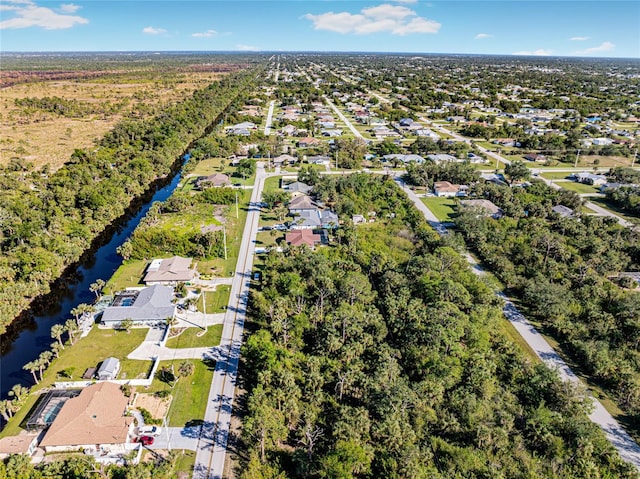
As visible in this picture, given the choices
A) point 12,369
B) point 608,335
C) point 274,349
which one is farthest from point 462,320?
point 12,369

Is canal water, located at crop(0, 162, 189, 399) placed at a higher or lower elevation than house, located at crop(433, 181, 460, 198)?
lower

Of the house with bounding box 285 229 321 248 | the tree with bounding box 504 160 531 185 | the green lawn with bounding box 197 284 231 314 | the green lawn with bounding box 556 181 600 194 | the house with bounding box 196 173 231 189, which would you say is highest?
the tree with bounding box 504 160 531 185

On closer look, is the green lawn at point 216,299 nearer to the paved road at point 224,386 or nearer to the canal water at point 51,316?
the paved road at point 224,386

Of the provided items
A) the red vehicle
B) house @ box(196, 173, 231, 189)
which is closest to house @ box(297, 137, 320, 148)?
house @ box(196, 173, 231, 189)

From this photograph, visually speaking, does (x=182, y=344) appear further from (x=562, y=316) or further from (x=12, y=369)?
(x=562, y=316)

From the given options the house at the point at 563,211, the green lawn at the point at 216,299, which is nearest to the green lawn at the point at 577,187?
the house at the point at 563,211

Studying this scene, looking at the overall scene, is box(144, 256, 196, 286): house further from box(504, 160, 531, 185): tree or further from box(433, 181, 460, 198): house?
box(504, 160, 531, 185): tree
